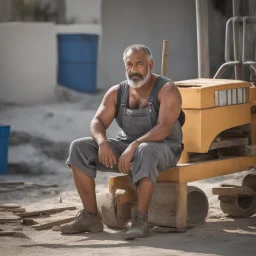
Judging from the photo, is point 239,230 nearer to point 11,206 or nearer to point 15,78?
point 11,206

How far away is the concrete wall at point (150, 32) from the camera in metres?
16.6

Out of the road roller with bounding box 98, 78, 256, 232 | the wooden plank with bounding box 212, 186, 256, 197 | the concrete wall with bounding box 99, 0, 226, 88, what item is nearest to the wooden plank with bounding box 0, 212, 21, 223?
the road roller with bounding box 98, 78, 256, 232

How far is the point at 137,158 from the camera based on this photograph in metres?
8.05

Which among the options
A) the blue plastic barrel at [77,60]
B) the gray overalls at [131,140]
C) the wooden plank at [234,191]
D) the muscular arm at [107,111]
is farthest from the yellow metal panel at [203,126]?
the blue plastic barrel at [77,60]

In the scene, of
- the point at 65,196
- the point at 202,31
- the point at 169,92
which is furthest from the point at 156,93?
the point at 65,196

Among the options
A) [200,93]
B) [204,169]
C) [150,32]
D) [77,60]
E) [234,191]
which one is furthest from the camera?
[150,32]

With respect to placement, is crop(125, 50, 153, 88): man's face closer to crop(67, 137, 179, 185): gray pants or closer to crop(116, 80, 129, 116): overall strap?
crop(116, 80, 129, 116): overall strap

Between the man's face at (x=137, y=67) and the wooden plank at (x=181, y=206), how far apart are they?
3.18ft

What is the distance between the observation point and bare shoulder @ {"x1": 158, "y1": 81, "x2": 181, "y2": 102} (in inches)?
324

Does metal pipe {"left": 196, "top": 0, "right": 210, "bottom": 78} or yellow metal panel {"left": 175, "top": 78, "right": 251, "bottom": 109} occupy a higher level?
metal pipe {"left": 196, "top": 0, "right": 210, "bottom": 78}

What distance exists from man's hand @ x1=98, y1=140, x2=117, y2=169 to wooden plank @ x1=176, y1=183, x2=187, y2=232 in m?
0.63

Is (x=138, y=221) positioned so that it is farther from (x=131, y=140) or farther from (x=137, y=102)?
(x=137, y=102)

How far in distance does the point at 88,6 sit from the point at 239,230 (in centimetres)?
787

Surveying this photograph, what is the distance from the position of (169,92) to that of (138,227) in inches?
46.4
